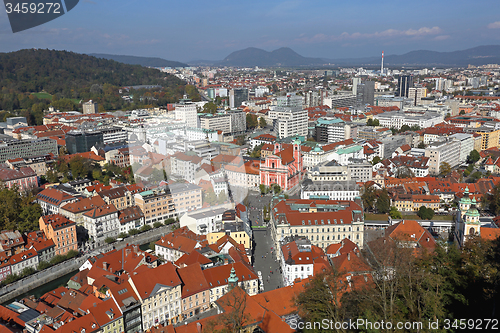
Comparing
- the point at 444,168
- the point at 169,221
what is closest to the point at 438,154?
the point at 444,168

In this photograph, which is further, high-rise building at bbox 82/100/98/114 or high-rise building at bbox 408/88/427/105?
high-rise building at bbox 408/88/427/105

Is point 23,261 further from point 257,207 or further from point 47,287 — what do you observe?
point 257,207

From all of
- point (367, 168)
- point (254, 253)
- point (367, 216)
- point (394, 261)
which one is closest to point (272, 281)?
point (254, 253)

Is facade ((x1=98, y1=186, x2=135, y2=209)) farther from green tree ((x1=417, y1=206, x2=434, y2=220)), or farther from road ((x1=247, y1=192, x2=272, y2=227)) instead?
green tree ((x1=417, y1=206, x2=434, y2=220))

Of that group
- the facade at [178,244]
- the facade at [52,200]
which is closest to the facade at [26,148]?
the facade at [52,200]

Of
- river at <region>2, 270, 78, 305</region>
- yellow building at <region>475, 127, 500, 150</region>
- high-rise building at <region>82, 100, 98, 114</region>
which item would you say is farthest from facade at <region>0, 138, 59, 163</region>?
yellow building at <region>475, 127, 500, 150</region>

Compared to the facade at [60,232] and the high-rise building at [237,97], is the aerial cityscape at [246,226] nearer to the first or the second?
the facade at [60,232]
